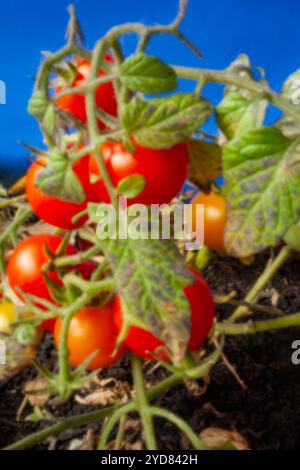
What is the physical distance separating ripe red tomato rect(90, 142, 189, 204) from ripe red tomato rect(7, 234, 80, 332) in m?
0.19

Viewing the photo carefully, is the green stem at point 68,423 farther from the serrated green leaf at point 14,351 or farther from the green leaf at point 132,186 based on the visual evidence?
the green leaf at point 132,186

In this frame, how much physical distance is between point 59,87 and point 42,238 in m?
0.21

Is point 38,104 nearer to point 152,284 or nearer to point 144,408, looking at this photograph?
point 152,284

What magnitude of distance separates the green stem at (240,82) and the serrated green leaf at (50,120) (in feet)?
0.41

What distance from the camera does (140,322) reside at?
56cm

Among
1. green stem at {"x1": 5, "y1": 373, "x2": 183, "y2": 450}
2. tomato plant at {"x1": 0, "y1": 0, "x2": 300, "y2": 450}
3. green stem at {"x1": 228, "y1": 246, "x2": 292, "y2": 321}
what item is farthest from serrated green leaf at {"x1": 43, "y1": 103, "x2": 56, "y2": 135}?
green stem at {"x1": 228, "y1": 246, "x2": 292, "y2": 321}

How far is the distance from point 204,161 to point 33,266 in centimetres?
26

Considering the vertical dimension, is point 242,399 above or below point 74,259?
below

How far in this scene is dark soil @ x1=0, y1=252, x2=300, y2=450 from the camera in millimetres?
954

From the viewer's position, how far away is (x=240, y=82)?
0.59m

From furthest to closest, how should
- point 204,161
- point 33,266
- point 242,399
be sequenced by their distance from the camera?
point 242,399 → point 33,266 → point 204,161

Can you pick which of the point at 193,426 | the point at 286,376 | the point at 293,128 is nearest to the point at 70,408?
the point at 193,426

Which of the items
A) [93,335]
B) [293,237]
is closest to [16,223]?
[93,335]

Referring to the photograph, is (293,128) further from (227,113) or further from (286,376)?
(286,376)
